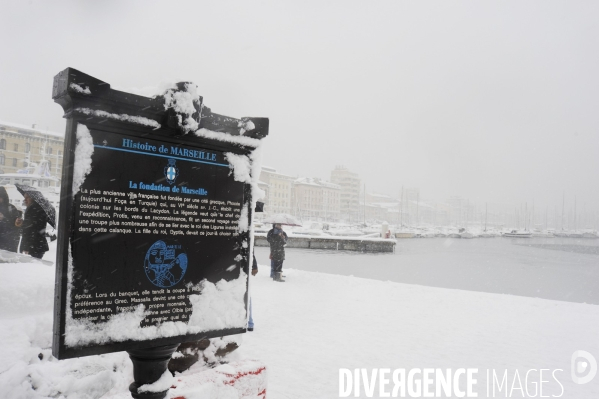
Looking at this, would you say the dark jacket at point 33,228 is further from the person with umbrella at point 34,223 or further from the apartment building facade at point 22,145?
the apartment building facade at point 22,145

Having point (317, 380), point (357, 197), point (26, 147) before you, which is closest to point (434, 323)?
point (317, 380)

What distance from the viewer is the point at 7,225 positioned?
784 centimetres

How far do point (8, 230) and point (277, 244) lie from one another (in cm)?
671

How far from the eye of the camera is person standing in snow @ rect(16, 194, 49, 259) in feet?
23.7

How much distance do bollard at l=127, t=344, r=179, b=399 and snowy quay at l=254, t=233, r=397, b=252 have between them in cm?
3898

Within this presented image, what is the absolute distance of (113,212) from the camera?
169 centimetres

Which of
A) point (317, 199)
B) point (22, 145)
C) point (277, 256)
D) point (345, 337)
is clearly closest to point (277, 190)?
point (317, 199)

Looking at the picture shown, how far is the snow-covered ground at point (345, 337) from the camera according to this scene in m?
2.44

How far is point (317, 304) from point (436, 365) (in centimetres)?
403

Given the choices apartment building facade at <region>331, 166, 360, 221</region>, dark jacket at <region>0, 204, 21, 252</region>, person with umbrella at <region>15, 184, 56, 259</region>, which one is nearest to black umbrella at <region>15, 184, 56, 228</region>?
person with umbrella at <region>15, 184, 56, 259</region>

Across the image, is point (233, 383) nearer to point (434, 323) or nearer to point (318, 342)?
point (318, 342)

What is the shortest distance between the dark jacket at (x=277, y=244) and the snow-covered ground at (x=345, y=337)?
2.77ft

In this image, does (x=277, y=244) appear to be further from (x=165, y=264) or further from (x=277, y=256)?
(x=165, y=264)

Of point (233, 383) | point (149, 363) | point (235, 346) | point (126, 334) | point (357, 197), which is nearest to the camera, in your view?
point (126, 334)
